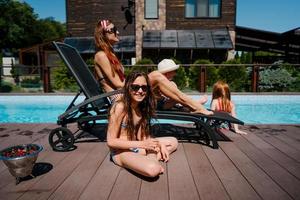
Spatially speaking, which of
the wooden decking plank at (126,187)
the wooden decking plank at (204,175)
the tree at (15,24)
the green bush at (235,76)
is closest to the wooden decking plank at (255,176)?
the wooden decking plank at (204,175)

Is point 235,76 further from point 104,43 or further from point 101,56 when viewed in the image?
point 101,56

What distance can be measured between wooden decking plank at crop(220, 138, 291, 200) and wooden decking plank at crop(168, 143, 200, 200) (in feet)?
1.88

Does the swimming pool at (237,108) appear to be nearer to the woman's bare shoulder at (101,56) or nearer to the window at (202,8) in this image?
the woman's bare shoulder at (101,56)

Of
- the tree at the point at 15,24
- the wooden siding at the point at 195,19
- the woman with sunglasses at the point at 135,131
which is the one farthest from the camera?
the tree at the point at 15,24

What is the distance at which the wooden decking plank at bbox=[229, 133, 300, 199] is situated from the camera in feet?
8.58

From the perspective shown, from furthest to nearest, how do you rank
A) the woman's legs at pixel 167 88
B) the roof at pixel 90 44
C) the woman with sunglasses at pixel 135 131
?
1. the roof at pixel 90 44
2. the woman's legs at pixel 167 88
3. the woman with sunglasses at pixel 135 131

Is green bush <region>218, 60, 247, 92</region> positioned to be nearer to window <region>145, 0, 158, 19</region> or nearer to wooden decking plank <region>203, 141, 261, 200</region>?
window <region>145, 0, 158, 19</region>

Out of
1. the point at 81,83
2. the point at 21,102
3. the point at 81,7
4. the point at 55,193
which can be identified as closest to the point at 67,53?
the point at 81,83

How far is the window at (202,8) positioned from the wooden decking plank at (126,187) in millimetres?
16703

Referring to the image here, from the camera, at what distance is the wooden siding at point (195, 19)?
17672mm

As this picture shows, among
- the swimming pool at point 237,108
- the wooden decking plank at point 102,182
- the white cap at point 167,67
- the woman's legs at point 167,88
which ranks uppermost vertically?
the white cap at point 167,67

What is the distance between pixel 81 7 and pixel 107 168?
59.3 feet

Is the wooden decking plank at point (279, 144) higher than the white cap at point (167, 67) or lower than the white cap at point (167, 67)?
lower

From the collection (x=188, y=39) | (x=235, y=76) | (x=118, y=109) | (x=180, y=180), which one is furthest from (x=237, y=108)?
(x=118, y=109)
